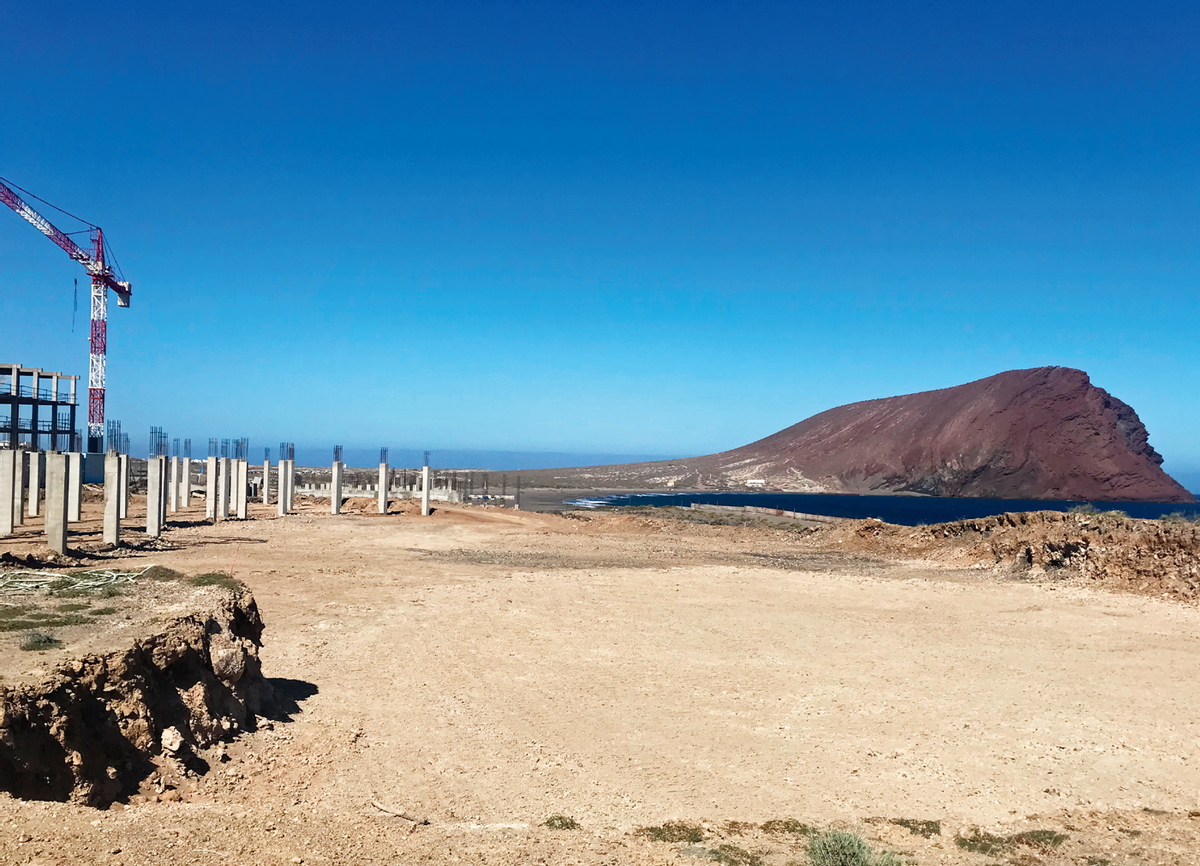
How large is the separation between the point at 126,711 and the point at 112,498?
17.7 metres

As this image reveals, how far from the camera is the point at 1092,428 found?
403ft

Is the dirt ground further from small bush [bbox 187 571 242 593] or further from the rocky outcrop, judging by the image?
small bush [bbox 187 571 242 593]

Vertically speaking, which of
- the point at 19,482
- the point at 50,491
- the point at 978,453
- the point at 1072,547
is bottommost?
the point at 1072,547

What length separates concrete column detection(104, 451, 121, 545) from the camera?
21781 millimetres

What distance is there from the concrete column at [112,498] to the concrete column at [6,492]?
2.55 metres

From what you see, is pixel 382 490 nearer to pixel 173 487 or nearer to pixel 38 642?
pixel 173 487

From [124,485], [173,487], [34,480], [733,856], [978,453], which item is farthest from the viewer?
[978,453]

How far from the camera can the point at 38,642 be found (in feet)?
24.7

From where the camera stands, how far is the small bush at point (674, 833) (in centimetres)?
692

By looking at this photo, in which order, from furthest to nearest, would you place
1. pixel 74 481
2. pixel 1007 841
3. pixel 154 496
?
pixel 74 481 < pixel 154 496 < pixel 1007 841

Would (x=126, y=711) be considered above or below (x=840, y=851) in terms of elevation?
above

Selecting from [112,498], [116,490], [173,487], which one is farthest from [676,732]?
[173,487]

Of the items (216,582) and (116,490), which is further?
(116,490)

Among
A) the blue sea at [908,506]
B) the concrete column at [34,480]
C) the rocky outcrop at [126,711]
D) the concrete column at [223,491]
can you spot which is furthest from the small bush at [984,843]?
the blue sea at [908,506]
